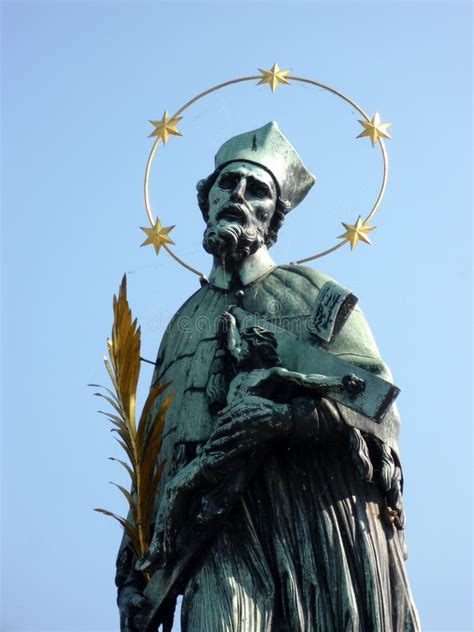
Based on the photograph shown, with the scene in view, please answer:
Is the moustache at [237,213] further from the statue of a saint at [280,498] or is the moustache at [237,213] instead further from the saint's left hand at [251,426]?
the saint's left hand at [251,426]

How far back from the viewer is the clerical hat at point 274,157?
1123 centimetres

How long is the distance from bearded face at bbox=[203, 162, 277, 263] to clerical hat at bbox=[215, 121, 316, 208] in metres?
0.07

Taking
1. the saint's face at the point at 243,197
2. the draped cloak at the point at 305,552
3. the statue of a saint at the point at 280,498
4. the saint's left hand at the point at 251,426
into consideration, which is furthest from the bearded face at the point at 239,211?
the saint's left hand at the point at 251,426

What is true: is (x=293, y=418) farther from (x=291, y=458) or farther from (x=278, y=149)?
(x=278, y=149)

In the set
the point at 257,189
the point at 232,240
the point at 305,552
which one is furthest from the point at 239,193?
the point at 305,552

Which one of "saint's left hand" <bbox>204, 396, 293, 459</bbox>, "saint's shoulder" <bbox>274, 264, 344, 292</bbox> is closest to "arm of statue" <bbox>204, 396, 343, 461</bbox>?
"saint's left hand" <bbox>204, 396, 293, 459</bbox>

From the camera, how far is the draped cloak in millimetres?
9531

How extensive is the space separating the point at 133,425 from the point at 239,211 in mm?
1475

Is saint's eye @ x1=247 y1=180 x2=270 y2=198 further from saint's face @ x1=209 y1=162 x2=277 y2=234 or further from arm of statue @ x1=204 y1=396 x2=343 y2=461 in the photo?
arm of statue @ x1=204 y1=396 x2=343 y2=461

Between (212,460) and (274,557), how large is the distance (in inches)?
24.4

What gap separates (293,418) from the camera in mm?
9656

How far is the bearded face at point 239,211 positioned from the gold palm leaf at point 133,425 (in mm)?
644

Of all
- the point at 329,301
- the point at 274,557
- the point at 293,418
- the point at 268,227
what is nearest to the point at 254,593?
the point at 274,557

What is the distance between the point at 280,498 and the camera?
980 cm
